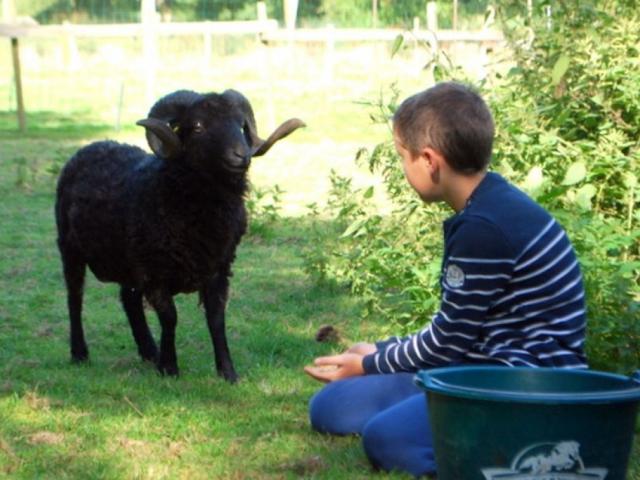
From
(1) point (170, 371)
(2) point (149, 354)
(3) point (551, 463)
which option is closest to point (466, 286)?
(3) point (551, 463)

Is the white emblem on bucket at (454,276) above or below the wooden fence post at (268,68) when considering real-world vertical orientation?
above

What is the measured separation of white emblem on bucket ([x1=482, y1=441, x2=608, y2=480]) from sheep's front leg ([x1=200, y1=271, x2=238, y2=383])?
125 inches

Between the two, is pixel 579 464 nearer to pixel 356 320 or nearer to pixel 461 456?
pixel 461 456

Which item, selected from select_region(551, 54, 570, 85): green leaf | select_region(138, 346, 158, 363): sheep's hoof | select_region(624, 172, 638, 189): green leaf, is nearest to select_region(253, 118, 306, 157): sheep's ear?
select_region(138, 346, 158, 363): sheep's hoof

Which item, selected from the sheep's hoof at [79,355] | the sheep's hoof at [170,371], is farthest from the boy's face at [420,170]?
the sheep's hoof at [79,355]

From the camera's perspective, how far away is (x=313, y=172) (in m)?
17.2

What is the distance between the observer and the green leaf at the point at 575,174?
6449 millimetres

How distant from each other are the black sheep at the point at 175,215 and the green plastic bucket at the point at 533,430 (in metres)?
3.09

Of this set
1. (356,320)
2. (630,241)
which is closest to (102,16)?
(356,320)

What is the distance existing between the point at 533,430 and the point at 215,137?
3.82 metres

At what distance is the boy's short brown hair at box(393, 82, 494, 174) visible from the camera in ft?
14.5

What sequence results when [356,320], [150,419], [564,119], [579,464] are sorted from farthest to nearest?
[356,320] < [564,119] < [150,419] < [579,464]

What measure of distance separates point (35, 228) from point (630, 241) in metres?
7.93

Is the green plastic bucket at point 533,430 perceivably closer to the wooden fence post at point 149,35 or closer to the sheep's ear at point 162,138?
the sheep's ear at point 162,138
